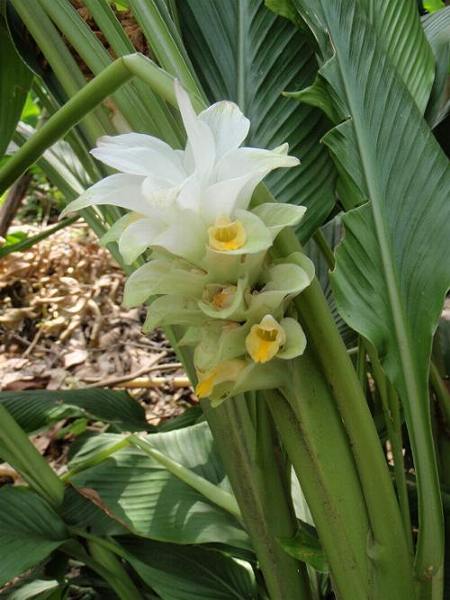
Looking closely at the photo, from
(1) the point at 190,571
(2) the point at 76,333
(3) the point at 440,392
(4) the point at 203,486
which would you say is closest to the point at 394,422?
(3) the point at 440,392

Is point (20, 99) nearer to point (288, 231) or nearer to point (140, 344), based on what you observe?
point (288, 231)

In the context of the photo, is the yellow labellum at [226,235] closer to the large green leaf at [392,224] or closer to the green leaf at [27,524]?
the large green leaf at [392,224]

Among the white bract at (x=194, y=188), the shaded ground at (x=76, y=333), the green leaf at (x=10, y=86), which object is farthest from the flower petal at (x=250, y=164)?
the shaded ground at (x=76, y=333)

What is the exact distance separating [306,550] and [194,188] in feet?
1.33

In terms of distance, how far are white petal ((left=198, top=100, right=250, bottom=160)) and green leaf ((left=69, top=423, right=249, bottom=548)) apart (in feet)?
1.77

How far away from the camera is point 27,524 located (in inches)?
37.5

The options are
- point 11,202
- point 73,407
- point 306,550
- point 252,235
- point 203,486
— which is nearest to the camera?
point 252,235

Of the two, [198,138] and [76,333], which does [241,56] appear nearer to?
[198,138]

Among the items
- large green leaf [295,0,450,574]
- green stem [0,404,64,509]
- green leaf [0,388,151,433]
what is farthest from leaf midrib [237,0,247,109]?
green leaf [0,388,151,433]

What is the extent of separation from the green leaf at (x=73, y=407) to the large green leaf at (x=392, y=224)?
652 mm

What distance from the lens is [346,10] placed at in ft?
2.54

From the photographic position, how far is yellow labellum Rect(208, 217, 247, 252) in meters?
0.49

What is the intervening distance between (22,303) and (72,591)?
49.2 inches

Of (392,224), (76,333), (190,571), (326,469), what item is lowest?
(76,333)
